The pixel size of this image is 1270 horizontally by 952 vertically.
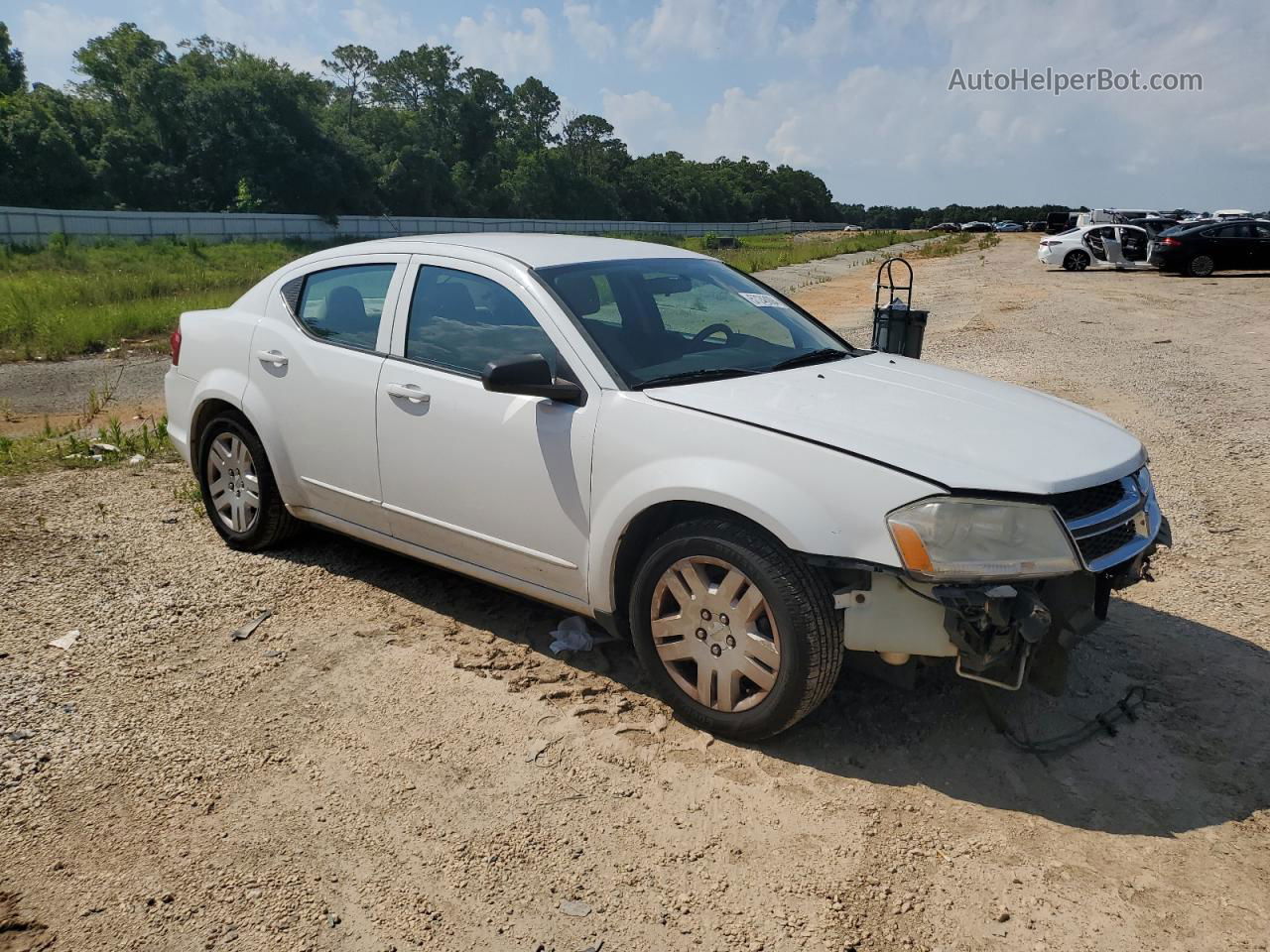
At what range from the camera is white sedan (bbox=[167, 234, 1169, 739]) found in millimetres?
3117

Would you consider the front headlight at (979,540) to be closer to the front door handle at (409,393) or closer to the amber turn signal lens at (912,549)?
the amber turn signal lens at (912,549)

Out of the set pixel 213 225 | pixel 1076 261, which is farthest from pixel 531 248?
pixel 213 225

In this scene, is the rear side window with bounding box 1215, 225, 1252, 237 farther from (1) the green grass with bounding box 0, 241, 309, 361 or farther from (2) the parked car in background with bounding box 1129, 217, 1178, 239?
(1) the green grass with bounding box 0, 241, 309, 361

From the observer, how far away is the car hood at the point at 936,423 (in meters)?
3.15

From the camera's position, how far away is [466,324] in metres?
4.27

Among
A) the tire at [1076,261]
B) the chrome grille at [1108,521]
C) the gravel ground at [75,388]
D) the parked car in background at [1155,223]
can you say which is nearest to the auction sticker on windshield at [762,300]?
the chrome grille at [1108,521]

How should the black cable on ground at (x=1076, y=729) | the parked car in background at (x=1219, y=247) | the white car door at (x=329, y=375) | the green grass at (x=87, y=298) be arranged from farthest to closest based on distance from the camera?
the parked car in background at (x=1219, y=247) < the green grass at (x=87, y=298) < the white car door at (x=329, y=375) < the black cable on ground at (x=1076, y=729)

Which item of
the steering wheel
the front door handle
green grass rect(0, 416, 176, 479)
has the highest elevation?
the steering wheel

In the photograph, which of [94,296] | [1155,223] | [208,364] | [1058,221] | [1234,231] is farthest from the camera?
[1058,221]

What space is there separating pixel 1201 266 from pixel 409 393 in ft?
91.1

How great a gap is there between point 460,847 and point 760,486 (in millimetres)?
1455

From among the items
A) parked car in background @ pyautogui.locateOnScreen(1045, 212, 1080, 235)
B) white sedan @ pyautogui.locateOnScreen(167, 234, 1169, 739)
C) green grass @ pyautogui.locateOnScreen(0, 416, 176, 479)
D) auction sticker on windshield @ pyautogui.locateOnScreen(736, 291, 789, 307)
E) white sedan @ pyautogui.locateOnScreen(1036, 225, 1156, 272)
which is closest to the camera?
white sedan @ pyautogui.locateOnScreen(167, 234, 1169, 739)

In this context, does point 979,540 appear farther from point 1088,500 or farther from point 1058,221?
point 1058,221

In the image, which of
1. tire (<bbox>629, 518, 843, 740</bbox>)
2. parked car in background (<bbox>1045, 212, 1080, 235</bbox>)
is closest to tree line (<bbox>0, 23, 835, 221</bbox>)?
parked car in background (<bbox>1045, 212, 1080, 235</bbox>)
